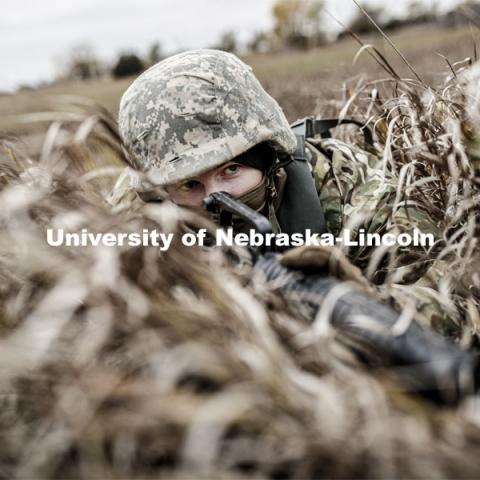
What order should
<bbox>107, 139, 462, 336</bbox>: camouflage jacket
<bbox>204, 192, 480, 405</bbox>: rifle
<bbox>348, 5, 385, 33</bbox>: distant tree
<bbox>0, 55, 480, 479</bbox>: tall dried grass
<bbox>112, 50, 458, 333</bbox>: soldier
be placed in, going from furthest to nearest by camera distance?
<bbox>348, 5, 385, 33</bbox>: distant tree → <bbox>112, 50, 458, 333</bbox>: soldier → <bbox>107, 139, 462, 336</bbox>: camouflage jacket → <bbox>204, 192, 480, 405</bbox>: rifle → <bbox>0, 55, 480, 479</bbox>: tall dried grass

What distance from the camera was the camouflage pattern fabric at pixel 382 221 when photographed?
1.70 m

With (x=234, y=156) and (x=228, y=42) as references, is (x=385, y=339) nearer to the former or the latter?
(x=234, y=156)

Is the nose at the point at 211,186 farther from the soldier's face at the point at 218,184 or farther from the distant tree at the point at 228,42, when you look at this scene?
the distant tree at the point at 228,42

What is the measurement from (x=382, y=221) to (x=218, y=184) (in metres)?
0.57

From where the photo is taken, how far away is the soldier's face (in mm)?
2316

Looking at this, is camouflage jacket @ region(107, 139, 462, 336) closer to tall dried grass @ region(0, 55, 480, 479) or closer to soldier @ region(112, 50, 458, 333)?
soldier @ region(112, 50, 458, 333)

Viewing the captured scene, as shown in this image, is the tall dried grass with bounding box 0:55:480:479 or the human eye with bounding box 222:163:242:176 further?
the human eye with bounding box 222:163:242:176

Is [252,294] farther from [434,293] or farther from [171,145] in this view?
[171,145]

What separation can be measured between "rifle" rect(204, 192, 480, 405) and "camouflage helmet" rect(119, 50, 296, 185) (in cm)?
74

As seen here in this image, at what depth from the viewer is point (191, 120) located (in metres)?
2.31

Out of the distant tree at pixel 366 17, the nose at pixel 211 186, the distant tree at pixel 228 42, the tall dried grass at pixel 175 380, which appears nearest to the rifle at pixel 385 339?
the tall dried grass at pixel 175 380

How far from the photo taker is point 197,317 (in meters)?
1.25

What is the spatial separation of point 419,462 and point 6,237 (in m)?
1.13

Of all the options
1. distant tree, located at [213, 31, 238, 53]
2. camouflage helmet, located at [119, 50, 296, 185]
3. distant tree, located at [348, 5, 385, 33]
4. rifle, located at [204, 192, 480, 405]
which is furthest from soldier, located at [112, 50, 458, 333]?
distant tree, located at [213, 31, 238, 53]
